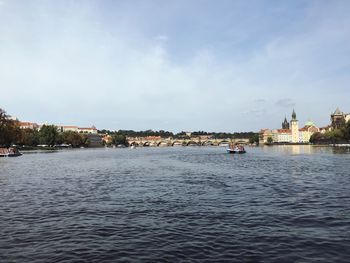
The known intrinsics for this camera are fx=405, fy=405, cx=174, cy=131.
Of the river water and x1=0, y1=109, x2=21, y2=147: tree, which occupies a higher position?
x1=0, y1=109, x2=21, y2=147: tree

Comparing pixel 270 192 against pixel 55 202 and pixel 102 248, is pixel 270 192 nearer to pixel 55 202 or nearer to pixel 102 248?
pixel 55 202

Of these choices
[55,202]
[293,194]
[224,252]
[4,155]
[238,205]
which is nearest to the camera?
[224,252]

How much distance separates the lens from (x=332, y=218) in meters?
23.1

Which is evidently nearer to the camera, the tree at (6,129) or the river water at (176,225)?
the river water at (176,225)

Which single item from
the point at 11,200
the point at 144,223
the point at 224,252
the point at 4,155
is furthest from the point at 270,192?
the point at 4,155

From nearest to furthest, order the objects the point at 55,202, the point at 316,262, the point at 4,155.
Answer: the point at 316,262
the point at 55,202
the point at 4,155

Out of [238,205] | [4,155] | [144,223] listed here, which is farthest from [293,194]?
[4,155]

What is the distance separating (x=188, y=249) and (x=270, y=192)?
19014 mm

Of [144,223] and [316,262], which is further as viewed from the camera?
[144,223]

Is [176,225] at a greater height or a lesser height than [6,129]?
lesser

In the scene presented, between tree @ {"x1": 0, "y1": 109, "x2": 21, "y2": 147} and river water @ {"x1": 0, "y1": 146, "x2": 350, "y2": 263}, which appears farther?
tree @ {"x1": 0, "y1": 109, "x2": 21, "y2": 147}

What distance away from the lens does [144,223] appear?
22062 mm

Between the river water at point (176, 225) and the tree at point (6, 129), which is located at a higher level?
the tree at point (6, 129)

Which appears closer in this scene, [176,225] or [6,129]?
[176,225]
